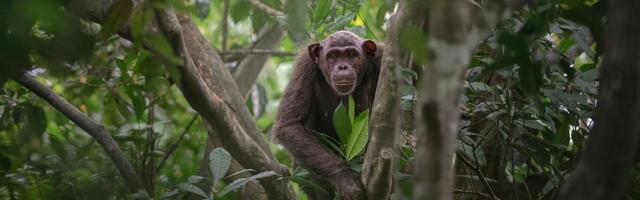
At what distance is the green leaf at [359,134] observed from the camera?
15.4 ft

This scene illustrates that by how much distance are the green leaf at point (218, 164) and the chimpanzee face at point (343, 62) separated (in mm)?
1903

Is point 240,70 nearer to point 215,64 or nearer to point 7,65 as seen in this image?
point 215,64

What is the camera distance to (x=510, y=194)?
5562mm

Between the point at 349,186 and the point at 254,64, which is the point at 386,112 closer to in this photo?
the point at 349,186

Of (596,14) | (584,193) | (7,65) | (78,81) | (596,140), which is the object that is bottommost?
(584,193)

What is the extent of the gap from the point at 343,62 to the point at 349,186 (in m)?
1.92

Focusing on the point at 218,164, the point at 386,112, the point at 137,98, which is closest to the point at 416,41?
the point at 386,112

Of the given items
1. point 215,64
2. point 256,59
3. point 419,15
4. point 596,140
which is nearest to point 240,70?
point 256,59

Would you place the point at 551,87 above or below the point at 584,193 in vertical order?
above

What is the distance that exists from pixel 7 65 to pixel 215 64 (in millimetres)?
4458

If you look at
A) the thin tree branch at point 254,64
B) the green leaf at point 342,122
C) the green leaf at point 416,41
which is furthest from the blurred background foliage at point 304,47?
the thin tree branch at point 254,64

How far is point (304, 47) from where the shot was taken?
299 inches

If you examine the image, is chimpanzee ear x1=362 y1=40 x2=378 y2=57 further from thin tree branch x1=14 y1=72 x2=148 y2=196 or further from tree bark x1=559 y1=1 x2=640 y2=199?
tree bark x1=559 y1=1 x2=640 y2=199

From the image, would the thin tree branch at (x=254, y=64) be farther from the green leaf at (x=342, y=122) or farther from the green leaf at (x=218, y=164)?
the green leaf at (x=342, y=122)
